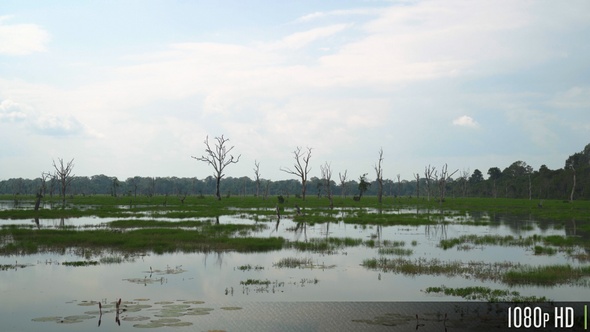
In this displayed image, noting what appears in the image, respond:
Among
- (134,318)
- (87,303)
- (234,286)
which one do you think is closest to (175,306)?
(134,318)

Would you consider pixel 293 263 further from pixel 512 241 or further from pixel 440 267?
pixel 512 241

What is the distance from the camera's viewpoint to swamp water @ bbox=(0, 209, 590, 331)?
11961mm

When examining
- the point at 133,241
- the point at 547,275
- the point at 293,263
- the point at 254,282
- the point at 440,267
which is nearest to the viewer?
the point at 254,282

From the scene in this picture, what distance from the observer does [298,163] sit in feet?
285

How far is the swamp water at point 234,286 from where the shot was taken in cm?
1196

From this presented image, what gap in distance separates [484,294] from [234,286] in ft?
23.2

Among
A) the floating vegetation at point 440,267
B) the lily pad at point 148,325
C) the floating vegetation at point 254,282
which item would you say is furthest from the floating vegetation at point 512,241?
the lily pad at point 148,325

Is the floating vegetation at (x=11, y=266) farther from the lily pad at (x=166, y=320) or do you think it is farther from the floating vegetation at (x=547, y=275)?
the floating vegetation at (x=547, y=275)

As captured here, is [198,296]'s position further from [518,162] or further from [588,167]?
[518,162]

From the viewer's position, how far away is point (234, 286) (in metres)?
15.8

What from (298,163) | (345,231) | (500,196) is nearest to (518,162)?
(500,196)

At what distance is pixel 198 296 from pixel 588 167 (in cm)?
11634

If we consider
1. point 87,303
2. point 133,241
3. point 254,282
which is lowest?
point 87,303

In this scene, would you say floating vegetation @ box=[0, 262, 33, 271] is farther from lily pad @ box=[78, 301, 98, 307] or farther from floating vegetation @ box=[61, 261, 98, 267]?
lily pad @ box=[78, 301, 98, 307]
